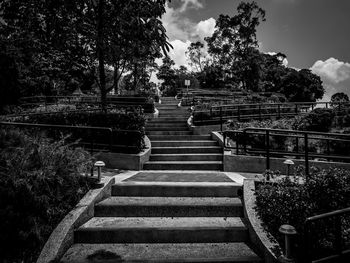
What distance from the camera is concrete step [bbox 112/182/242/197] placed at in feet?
17.7

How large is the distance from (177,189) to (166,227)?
1216mm

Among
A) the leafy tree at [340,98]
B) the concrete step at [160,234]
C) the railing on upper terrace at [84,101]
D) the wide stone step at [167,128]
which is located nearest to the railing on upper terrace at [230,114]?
the wide stone step at [167,128]

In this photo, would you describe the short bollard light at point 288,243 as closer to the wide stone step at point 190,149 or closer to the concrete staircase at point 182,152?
the concrete staircase at point 182,152

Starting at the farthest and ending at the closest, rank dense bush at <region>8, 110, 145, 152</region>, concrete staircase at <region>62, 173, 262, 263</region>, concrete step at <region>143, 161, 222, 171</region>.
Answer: dense bush at <region>8, 110, 145, 152</region>, concrete step at <region>143, 161, 222, 171</region>, concrete staircase at <region>62, 173, 262, 263</region>

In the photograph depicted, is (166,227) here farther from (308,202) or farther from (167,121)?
(167,121)

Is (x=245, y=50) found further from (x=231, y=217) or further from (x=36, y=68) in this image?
(x=231, y=217)

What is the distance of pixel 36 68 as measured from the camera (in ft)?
64.4

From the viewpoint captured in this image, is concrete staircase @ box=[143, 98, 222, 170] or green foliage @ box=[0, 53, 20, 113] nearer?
concrete staircase @ box=[143, 98, 222, 170]

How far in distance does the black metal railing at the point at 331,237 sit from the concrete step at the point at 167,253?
2.58ft

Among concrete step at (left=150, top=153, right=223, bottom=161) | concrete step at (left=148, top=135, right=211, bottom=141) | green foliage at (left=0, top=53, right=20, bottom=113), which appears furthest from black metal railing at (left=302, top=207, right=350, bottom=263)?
green foliage at (left=0, top=53, right=20, bottom=113)

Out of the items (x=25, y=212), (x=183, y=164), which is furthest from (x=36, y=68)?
(x=25, y=212)

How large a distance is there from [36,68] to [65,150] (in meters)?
17.7

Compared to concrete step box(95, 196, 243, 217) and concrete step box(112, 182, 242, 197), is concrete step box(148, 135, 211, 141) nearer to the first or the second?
concrete step box(112, 182, 242, 197)

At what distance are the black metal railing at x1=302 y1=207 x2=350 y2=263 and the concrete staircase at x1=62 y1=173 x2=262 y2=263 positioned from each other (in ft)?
2.69
